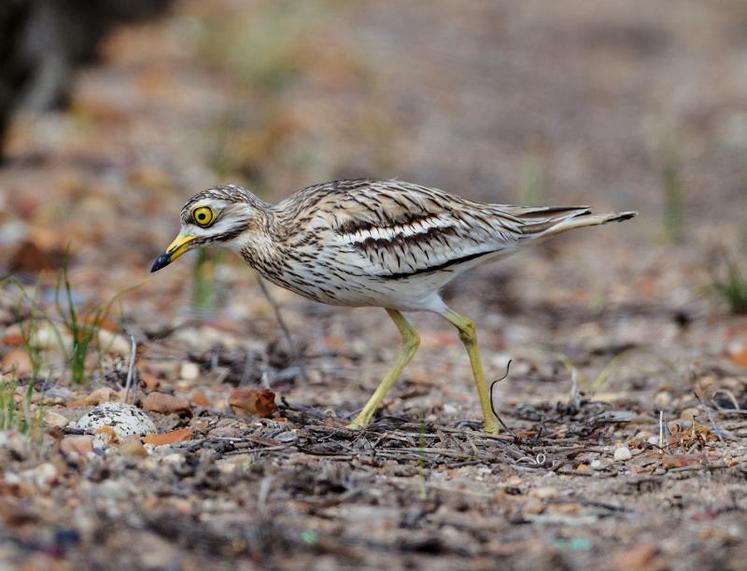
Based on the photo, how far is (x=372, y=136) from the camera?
1123 cm

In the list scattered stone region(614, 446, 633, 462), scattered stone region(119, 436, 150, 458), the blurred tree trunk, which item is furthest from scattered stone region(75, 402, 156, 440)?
the blurred tree trunk

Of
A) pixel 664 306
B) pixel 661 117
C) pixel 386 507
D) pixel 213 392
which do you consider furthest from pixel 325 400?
pixel 661 117

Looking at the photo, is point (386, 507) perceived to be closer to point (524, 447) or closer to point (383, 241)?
point (524, 447)

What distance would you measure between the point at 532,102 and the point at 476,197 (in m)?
4.32

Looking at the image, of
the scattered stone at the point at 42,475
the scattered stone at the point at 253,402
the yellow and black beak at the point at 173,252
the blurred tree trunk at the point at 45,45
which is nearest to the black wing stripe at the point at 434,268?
the scattered stone at the point at 253,402

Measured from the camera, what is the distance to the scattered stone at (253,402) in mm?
4840

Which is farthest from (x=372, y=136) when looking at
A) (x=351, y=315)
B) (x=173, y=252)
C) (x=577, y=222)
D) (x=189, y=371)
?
(x=173, y=252)

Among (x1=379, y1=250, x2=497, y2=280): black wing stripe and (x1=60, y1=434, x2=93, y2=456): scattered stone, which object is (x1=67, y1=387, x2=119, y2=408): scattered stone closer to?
(x1=60, y1=434, x2=93, y2=456): scattered stone

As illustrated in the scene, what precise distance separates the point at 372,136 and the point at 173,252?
21.4 feet

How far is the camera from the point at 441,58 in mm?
15352

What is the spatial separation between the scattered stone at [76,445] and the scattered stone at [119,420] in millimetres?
222

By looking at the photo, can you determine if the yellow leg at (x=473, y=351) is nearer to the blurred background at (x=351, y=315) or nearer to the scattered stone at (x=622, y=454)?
the blurred background at (x=351, y=315)

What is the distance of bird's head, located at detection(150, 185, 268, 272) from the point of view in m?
4.87

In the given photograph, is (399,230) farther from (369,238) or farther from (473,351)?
(473,351)
